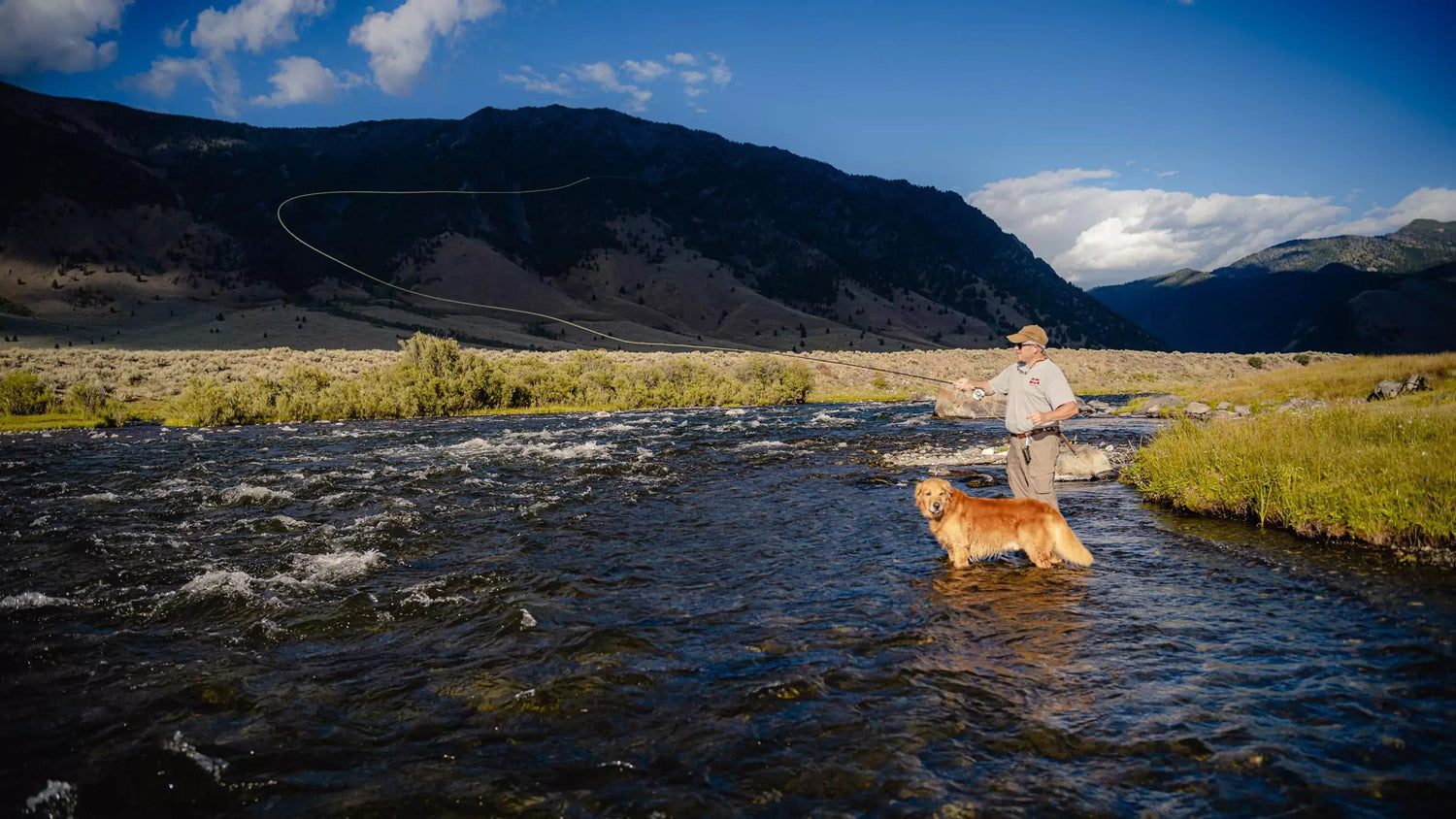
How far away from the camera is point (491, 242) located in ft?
447

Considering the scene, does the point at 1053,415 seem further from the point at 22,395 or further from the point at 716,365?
the point at 22,395

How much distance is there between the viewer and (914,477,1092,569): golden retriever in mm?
7680

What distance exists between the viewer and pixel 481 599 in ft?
23.8

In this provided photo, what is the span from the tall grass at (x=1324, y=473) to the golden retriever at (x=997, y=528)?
3.32 metres

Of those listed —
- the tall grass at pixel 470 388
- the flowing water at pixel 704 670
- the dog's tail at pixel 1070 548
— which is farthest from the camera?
the tall grass at pixel 470 388

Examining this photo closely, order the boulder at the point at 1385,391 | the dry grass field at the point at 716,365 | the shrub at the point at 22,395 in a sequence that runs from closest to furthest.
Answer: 1. the boulder at the point at 1385,391
2. the shrub at the point at 22,395
3. the dry grass field at the point at 716,365

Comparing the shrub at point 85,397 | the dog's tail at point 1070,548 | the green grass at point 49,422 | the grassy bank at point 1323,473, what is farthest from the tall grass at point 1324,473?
the shrub at point 85,397

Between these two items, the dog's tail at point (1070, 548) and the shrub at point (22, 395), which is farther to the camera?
the shrub at point (22, 395)

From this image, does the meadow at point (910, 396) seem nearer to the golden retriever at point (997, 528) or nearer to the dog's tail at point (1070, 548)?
the dog's tail at point (1070, 548)

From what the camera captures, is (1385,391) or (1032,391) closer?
(1032,391)

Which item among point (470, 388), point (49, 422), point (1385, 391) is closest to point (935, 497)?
point (1385, 391)

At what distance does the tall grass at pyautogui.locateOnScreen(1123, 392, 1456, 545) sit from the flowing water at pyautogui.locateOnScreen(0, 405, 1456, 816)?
53 centimetres

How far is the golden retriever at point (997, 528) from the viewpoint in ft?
25.2

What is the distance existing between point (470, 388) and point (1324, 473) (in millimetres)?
32157
